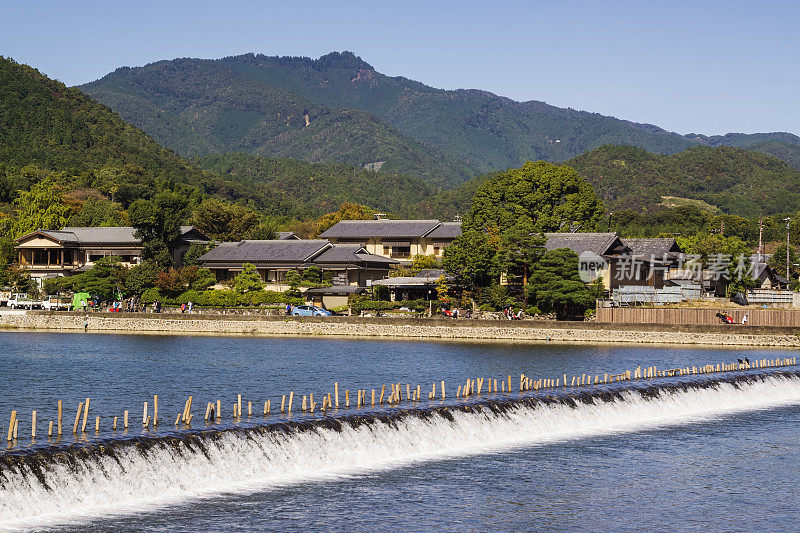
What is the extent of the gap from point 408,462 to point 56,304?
60.5 metres

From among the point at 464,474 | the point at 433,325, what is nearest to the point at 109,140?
the point at 433,325

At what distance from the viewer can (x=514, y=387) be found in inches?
1674

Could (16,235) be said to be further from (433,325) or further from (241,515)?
(241,515)

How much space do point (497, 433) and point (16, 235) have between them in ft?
268

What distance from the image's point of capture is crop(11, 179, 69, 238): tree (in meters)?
101

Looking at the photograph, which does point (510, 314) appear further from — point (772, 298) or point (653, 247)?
point (653, 247)

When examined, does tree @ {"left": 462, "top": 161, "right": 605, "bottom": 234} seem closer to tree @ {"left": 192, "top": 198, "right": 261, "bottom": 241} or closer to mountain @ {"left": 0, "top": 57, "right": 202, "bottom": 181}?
tree @ {"left": 192, "top": 198, "right": 261, "bottom": 241}

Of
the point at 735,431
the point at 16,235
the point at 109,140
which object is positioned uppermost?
the point at 109,140

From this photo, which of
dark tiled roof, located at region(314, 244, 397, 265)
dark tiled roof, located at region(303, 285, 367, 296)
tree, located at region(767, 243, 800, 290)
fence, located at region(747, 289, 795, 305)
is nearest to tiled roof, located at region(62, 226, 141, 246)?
dark tiled roof, located at region(314, 244, 397, 265)

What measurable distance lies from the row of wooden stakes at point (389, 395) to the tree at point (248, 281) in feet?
132

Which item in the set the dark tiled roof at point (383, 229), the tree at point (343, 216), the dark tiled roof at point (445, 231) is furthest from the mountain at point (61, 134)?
the dark tiled roof at point (445, 231)

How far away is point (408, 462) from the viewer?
2852 cm

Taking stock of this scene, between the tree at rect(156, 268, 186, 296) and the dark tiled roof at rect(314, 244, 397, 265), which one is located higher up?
the dark tiled roof at rect(314, 244, 397, 265)

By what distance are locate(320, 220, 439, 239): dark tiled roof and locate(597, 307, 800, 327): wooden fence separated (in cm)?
3406
